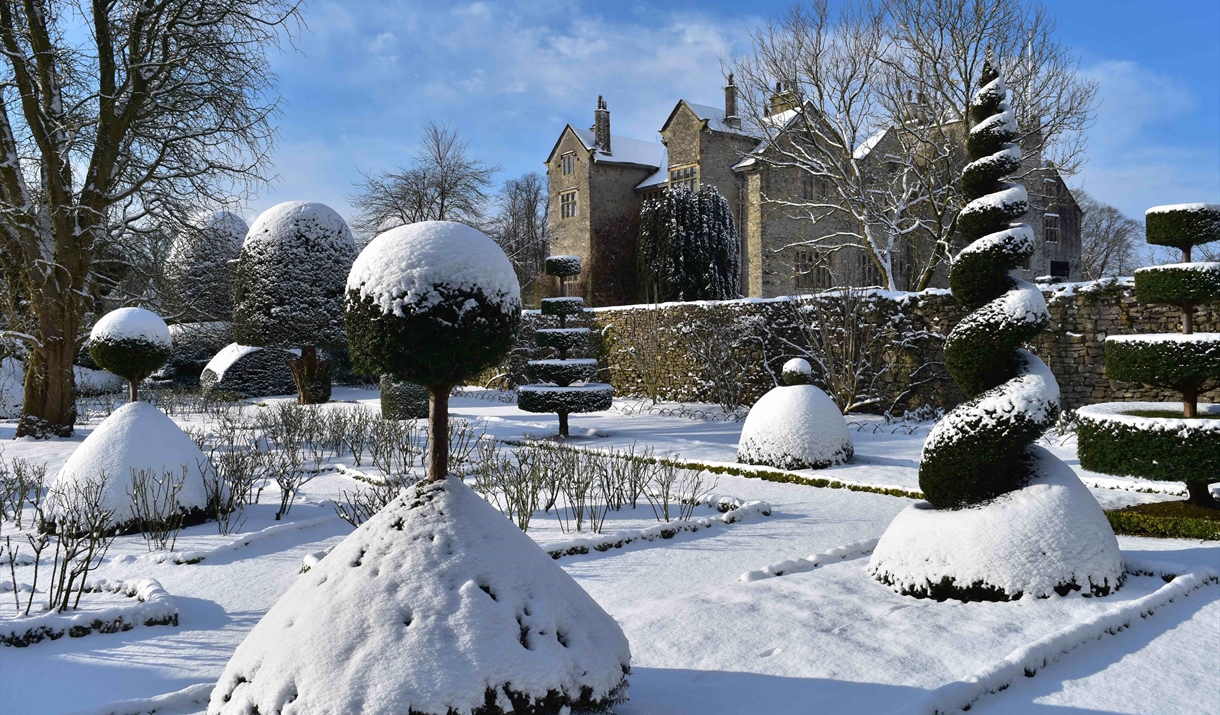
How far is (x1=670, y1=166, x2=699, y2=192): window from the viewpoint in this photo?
3234 centimetres

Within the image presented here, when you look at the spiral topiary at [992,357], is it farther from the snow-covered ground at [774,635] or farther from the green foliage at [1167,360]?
the green foliage at [1167,360]

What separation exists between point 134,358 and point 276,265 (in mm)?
9484

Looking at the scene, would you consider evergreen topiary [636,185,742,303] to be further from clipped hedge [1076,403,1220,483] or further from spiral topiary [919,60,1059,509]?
spiral topiary [919,60,1059,509]

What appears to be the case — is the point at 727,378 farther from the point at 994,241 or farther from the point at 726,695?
the point at 726,695

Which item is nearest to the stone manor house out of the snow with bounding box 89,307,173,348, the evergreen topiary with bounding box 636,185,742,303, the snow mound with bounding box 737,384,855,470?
the evergreen topiary with bounding box 636,185,742,303

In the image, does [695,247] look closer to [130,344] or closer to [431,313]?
[130,344]

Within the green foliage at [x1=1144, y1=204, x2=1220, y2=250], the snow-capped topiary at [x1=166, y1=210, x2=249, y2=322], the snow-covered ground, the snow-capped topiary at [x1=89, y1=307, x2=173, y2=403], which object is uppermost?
the snow-capped topiary at [x1=166, y1=210, x2=249, y2=322]

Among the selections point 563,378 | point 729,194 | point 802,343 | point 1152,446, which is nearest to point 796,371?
point 563,378

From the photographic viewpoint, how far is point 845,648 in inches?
151

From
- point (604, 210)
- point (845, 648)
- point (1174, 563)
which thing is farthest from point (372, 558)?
point (604, 210)

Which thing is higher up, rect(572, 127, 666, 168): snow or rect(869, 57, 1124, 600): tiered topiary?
rect(572, 127, 666, 168): snow

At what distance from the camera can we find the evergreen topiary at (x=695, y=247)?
28859 mm

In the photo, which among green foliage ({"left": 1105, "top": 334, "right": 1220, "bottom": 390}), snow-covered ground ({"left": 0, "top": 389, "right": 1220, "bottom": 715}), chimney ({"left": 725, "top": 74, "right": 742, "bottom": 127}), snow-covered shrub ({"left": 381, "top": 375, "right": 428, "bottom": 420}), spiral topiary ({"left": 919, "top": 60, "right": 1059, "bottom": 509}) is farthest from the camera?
chimney ({"left": 725, "top": 74, "right": 742, "bottom": 127})

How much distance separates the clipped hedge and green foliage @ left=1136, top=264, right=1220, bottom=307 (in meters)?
0.99
